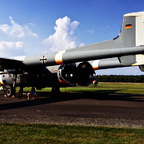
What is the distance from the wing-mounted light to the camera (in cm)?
1673

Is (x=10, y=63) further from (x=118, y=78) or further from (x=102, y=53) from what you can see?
(x=118, y=78)

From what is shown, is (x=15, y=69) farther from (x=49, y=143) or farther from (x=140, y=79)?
(x=140, y=79)

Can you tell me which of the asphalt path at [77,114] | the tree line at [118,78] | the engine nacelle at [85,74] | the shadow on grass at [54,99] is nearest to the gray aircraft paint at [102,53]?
the engine nacelle at [85,74]

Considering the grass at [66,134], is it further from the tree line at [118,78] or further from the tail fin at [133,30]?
the tree line at [118,78]

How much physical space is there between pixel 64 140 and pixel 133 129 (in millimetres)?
2835

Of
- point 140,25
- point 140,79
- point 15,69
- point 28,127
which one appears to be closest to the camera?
point 28,127

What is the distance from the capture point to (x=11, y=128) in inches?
249

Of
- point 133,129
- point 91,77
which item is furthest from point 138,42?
point 133,129

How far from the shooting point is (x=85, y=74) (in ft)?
60.4

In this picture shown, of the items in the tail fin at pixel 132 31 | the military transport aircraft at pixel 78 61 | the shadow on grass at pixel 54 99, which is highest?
the tail fin at pixel 132 31

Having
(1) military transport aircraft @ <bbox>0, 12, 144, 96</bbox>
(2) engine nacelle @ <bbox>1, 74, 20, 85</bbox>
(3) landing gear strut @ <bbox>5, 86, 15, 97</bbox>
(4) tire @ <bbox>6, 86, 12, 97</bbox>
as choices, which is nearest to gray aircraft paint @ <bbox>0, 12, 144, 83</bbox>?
(1) military transport aircraft @ <bbox>0, 12, 144, 96</bbox>

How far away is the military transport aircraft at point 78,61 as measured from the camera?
11877 millimetres

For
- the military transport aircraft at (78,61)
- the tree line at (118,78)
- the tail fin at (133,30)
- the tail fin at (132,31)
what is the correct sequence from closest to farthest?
1. the military transport aircraft at (78,61)
2. the tail fin at (132,31)
3. the tail fin at (133,30)
4. the tree line at (118,78)

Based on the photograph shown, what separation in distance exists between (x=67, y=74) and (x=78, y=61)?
5.01m
